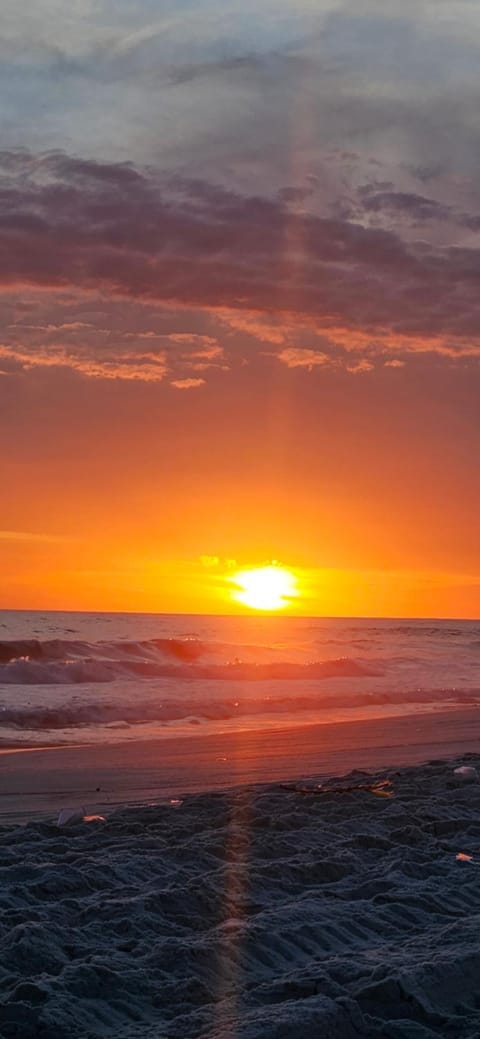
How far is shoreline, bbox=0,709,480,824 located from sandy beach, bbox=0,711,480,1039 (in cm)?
11

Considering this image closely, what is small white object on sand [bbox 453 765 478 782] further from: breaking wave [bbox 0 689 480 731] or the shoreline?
breaking wave [bbox 0 689 480 731]

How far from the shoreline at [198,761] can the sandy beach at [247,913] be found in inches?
4.2

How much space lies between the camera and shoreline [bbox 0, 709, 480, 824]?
343 inches

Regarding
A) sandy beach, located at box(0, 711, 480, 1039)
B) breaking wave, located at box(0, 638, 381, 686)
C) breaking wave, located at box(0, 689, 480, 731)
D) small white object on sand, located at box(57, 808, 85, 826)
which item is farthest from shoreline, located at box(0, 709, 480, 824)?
breaking wave, located at box(0, 638, 381, 686)

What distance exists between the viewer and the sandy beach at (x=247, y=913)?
348cm

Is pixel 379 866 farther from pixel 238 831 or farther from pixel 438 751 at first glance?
pixel 438 751

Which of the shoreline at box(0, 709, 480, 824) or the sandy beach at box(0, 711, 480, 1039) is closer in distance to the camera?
the sandy beach at box(0, 711, 480, 1039)

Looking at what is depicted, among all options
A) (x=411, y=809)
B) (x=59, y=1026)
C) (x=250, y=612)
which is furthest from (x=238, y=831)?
(x=250, y=612)

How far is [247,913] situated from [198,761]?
20.2 ft

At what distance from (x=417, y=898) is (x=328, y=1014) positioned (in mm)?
1602

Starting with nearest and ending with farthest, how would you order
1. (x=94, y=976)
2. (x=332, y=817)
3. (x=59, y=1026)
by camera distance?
(x=59, y=1026), (x=94, y=976), (x=332, y=817)

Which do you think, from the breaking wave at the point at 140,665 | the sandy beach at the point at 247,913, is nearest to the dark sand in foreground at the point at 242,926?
the sandy beach at the point at 247,913

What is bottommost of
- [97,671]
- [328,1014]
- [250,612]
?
[328,1014]

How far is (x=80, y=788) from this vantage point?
356 inches
